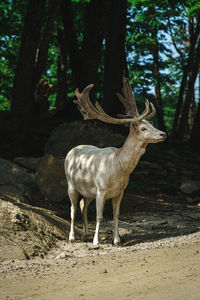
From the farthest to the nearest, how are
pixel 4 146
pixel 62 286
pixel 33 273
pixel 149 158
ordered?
pixel 149 158
pixel 4 146
pixel 33 273
pixel 62 286

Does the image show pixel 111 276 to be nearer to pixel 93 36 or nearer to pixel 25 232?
pixel 25 232

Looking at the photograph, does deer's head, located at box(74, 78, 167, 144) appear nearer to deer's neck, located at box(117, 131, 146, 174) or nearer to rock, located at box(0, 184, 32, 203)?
deer's neck, located at box(117, 131, 146, 174)

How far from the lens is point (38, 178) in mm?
10227

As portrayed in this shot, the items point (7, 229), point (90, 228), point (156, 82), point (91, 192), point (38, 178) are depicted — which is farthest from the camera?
point (156, 82)

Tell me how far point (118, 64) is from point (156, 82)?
8.39 meters

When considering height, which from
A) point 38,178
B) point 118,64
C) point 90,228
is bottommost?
point 90,228

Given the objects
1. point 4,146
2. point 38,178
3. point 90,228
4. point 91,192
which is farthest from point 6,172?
point 91,192

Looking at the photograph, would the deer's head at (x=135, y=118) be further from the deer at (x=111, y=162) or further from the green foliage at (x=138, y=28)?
the green foliage at (x=138, y=28)

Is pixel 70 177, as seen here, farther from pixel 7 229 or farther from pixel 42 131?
pixel 42 131

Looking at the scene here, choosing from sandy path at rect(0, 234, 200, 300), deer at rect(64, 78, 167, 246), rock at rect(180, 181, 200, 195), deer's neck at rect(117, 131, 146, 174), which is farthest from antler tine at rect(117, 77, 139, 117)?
rock at rect(180, 181, 200, 195)

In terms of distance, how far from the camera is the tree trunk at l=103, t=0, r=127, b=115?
1364 cm

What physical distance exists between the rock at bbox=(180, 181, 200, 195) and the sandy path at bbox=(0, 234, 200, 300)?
18.4ft

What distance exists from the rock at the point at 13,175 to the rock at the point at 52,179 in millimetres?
525

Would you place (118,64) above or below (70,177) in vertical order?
above
